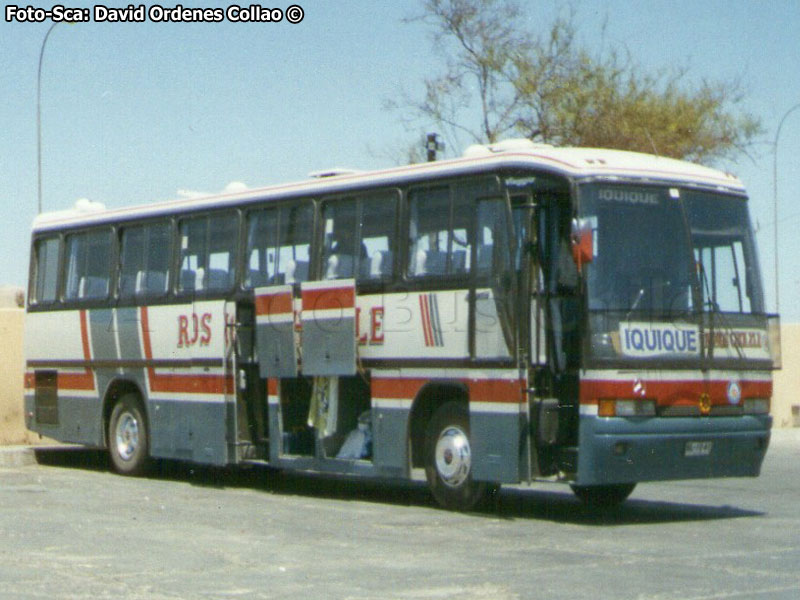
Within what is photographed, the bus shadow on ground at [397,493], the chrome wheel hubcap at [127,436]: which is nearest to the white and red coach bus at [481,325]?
the bus shadow on ground at [397,493]

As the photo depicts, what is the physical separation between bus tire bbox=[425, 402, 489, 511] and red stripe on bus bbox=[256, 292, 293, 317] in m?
2.38

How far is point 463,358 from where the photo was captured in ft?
49.2

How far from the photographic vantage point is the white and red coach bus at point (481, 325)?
46.4ft

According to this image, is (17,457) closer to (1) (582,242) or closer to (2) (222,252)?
(2) (222,252)

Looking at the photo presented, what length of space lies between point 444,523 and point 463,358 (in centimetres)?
161

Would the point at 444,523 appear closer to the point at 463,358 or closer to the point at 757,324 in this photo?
the point at 463,358

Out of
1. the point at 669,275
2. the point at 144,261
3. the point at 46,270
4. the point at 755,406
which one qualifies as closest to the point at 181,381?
the point at 144,261

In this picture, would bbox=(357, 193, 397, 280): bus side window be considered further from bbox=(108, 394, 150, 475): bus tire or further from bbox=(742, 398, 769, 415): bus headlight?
bbox=(108, 394, 150, 475): bus tire

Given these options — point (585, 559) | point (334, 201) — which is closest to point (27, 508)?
point (334, 201)

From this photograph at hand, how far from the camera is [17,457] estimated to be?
21641mm

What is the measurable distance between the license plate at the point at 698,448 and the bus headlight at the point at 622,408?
0.53 m

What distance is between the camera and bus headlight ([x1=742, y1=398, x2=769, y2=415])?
48.7ft

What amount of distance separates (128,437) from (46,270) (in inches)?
115

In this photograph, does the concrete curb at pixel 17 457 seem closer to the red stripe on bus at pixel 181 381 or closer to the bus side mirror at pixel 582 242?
the red stripe on bus at pixel 181 381
